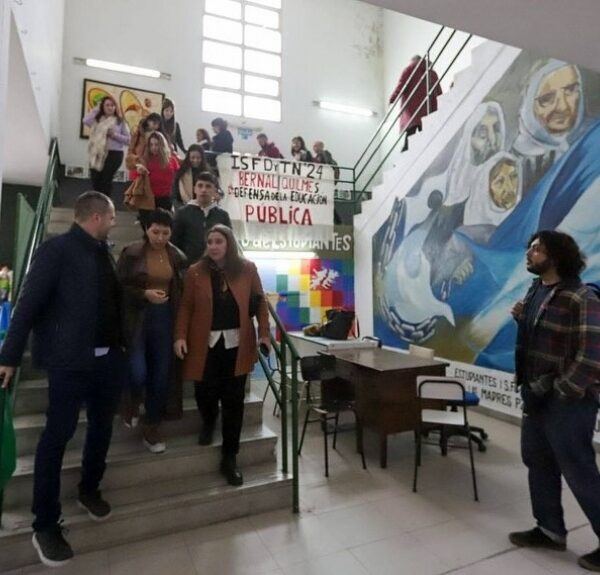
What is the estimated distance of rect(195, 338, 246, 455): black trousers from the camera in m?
2.51

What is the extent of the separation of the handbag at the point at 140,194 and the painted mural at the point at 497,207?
137 inches

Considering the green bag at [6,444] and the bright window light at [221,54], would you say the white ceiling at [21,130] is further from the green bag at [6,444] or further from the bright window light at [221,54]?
the bright window light at [221,54]

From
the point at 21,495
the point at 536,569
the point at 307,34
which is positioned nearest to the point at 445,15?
the point at 536,569

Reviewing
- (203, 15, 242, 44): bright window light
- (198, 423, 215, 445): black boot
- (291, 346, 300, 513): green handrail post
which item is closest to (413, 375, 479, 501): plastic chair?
(291, 346, 300, 513): green handrail post

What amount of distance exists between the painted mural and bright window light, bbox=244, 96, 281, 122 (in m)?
3.73

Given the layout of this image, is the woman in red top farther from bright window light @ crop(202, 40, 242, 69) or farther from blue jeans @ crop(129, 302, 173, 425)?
bright window light @ crop(202, 40, 242, 69)

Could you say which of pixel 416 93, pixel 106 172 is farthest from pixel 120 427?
pixel 416 93

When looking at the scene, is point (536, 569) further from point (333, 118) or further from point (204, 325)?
point (333, 118)

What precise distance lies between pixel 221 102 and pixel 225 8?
1.89 metres

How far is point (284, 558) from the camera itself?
7.22 ft

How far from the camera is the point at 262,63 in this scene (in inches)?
339

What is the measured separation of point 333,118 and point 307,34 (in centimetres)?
178

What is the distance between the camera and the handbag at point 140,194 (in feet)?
11.9

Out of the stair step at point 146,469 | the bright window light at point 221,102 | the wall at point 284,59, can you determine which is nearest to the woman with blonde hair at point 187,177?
the stair step at point 146,469
